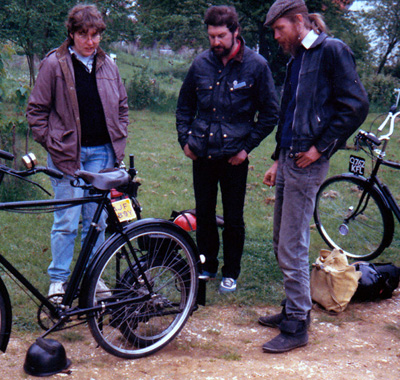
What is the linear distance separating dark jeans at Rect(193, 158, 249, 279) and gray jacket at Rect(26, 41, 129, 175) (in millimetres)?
923

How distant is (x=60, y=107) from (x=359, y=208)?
3274 mm

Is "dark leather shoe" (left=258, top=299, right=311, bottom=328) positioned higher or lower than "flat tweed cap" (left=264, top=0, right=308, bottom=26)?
lower

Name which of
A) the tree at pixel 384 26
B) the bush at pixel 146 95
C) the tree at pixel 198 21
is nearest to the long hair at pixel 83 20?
the bush at pixel 146 95

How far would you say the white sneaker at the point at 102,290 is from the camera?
3.58 metres

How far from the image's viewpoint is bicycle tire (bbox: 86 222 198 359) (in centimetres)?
359

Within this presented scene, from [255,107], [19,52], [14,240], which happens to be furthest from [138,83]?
[255,107]

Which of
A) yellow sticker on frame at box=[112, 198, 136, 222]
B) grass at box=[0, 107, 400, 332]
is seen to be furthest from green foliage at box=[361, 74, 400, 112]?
yellow sticker on frame at box=[112, 198, 136, 222]

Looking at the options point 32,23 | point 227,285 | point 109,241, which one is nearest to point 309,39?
point 109,241

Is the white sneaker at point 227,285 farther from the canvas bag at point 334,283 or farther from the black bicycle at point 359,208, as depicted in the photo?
the black bicycle at point 359,208

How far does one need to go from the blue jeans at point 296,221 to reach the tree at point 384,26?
2327cm

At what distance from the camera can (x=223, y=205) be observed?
4781 mm

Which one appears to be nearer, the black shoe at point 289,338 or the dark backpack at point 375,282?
the black shoe at point 289,338

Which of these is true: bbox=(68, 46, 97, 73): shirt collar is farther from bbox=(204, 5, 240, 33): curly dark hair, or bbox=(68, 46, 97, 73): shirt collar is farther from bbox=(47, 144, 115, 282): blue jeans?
bbox=(204, 5, 240, 33): curly dark hair

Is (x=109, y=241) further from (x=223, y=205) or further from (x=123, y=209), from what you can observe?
(x=223, y=205)
